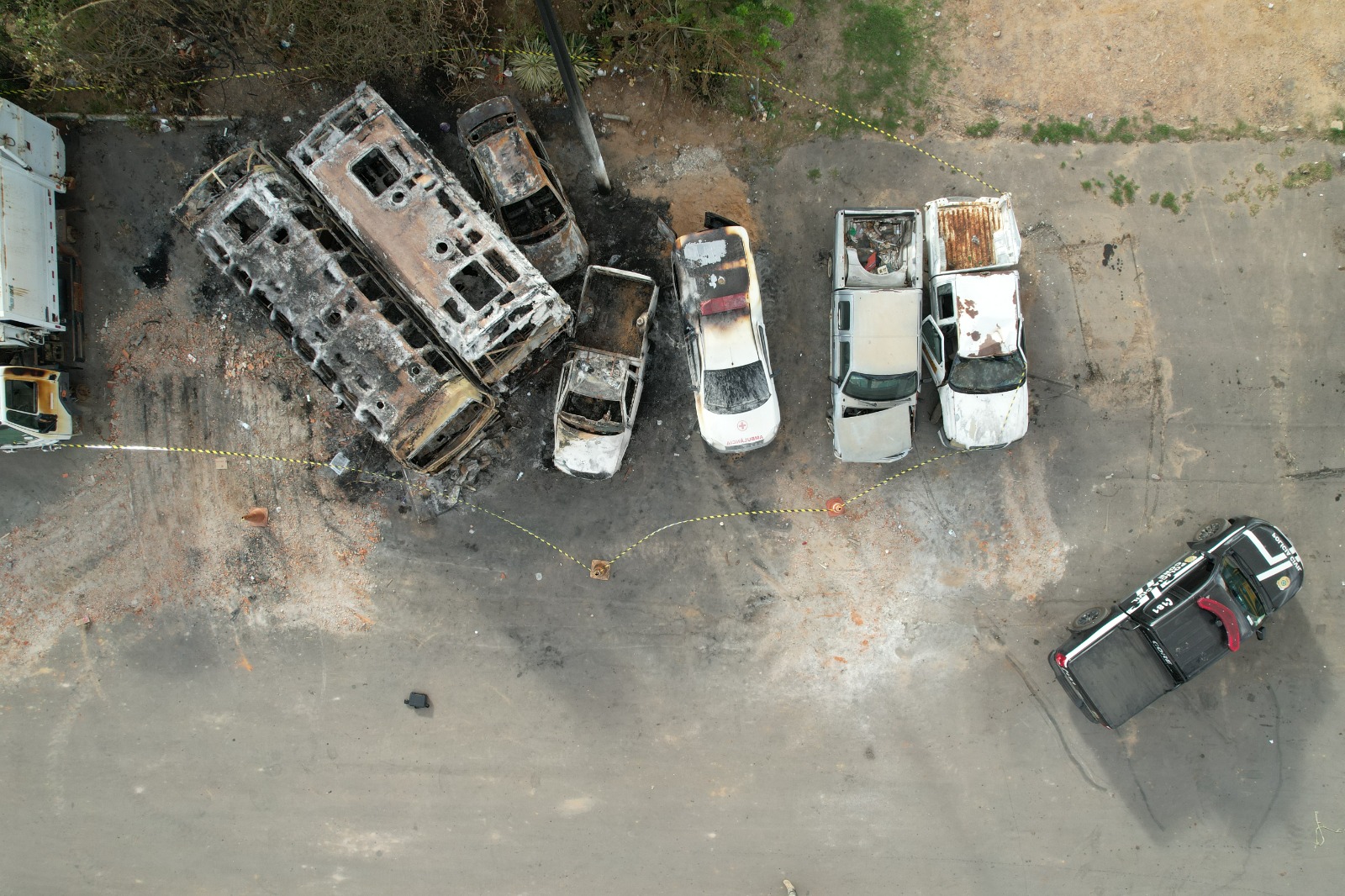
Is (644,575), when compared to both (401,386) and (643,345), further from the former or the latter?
(401,386)

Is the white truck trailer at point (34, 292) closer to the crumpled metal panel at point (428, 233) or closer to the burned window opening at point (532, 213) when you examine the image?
the crumpled metal panel at point (428, 233)

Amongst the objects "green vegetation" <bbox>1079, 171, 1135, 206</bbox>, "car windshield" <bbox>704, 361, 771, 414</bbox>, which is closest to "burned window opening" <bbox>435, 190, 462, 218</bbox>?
"car windshield" <bbox>704, 361, 771, 414</bbox>

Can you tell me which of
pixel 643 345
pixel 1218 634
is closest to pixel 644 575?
pixel 643 345

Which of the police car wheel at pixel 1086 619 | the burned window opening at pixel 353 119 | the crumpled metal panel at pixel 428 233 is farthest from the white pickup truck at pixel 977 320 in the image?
the burned window opening at pixel 353 119

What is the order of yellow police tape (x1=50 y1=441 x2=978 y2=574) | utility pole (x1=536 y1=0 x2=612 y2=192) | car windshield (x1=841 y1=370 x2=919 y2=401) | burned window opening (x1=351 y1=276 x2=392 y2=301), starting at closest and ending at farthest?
utility pole (x1=536 y1=0 x2=612 y2=192), burned window opening (x1=351 y1=276 x2=392 y2=301), car windshield (x1=841 y1=370 x2=919 y2=401), yellow police tape (x1=50 y1=441 x2=978 y2=574)

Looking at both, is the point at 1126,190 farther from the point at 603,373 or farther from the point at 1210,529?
the point at 603,373

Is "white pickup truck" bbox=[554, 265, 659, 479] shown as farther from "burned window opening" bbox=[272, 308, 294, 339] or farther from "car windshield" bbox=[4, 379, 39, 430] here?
"car windshield" bbox=[4, 379, 39, 430]
